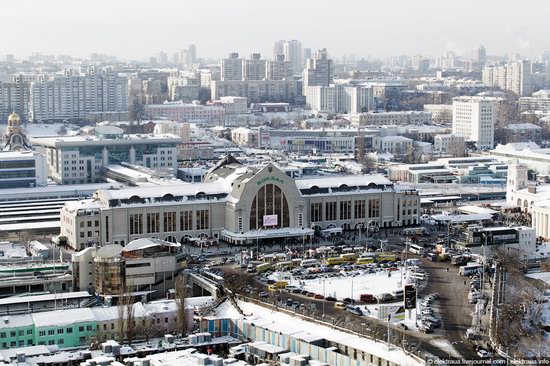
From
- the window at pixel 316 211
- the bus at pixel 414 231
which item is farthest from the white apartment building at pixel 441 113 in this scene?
the window at pixel 316 211

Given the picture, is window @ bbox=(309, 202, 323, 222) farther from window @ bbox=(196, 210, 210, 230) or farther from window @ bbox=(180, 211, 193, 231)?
window @ bbox=(180, 211, 193, 231)

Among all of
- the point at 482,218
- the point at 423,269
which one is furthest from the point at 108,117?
the point at 423,269

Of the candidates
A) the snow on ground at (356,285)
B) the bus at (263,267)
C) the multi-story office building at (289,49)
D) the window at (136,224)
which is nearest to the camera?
Answer: the snow on ground at (356,285)

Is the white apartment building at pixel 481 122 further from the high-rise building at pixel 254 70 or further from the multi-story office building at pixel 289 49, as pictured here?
the multi-story office building at pixel 289 49

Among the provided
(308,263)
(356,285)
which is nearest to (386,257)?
(308,263)

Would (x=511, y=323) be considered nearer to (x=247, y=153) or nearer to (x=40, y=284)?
(x=40, y=284)
